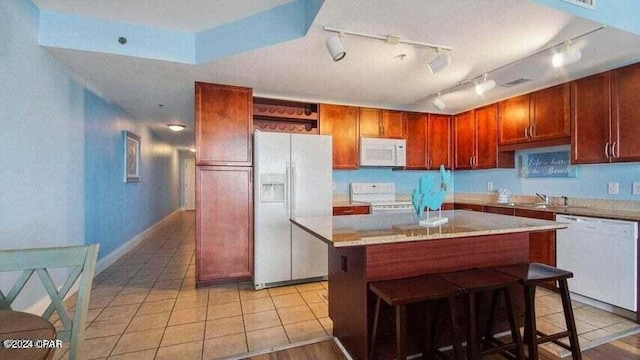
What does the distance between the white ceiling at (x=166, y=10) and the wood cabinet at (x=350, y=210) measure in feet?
7.50

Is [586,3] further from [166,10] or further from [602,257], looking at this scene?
[166,10]

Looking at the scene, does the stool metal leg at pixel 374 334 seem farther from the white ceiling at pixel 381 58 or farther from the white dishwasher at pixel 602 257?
the white dishwasher at pixel 602 257

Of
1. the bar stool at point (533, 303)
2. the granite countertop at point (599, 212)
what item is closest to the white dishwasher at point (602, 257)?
the granite countertop at point (599, 212)

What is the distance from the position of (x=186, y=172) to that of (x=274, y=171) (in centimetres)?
873

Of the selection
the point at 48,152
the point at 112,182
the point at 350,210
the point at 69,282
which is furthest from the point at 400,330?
the point at 112,182

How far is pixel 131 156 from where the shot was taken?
4691 mm

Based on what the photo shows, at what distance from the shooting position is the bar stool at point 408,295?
1.45 metres

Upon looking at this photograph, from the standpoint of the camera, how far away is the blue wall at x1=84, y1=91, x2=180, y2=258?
11.1ft

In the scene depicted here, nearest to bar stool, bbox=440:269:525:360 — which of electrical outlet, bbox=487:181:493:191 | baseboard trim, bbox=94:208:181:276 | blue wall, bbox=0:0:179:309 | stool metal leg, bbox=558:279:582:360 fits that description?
stool metal leg, bbox=558:279:582:360

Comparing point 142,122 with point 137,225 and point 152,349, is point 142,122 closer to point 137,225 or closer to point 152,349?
point 137,225

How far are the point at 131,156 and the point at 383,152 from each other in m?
3.99

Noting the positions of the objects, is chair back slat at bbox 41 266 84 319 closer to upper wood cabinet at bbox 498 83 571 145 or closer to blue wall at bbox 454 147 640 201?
upper wood cabinet at bbox 498 83 571 145

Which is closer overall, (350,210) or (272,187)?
(272,187)

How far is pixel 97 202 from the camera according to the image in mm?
3533
